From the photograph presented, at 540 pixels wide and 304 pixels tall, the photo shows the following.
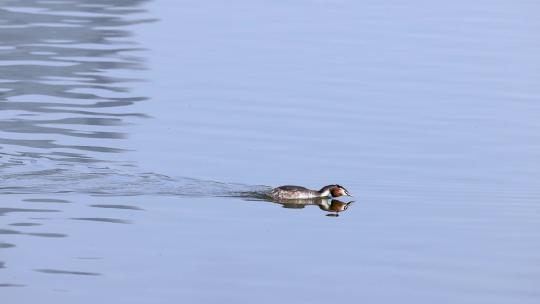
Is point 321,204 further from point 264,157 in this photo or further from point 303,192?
point 264,157

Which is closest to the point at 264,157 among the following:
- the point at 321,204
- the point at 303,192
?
the point at 321,204

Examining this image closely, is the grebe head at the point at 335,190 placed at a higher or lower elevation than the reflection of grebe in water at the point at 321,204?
higher

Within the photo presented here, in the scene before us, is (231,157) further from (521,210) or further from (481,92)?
(481,92)

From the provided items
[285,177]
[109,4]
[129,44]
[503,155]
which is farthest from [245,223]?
[109,4]

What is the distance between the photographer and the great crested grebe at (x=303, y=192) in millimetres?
14281

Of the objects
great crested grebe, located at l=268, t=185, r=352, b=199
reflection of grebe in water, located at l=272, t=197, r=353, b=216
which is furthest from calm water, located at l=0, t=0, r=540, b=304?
great crested grebe, located at l=268, t=185, r=352, b=199

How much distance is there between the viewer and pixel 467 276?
1212 centimetres

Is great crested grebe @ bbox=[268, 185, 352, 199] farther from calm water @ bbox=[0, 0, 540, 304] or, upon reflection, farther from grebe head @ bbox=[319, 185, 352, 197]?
calm water @ bbox=[0, 0, 540, 304]

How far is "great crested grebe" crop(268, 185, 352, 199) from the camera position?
14281 millimetres

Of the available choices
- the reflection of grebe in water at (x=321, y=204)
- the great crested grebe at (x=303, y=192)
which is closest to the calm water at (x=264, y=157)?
the reflection of grebe in water at (x=321, y=204)

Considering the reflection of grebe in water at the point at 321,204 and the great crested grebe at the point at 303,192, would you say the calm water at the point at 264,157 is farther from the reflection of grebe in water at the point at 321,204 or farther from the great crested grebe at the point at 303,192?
the great crested grebe at the point at 303,192

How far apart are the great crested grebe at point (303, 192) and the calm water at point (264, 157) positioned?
0.15 m

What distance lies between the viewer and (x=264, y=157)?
642 inches

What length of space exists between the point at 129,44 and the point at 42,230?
38.2 feet
